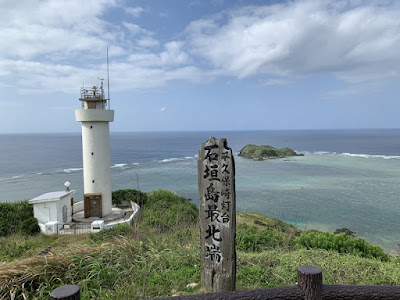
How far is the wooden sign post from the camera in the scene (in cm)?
335

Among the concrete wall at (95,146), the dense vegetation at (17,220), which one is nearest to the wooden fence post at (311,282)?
the concrete wall at (95,146)

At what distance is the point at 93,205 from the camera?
40.1ft

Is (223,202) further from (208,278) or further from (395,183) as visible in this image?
(395,183)

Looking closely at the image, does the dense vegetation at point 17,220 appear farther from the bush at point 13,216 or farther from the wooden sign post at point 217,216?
the wooden sign post at point 217,216

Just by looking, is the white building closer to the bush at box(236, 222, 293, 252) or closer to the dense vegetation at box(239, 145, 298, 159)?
the bush at box(236, 222, 293, 252)

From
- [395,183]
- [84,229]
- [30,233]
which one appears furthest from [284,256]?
[395,183]

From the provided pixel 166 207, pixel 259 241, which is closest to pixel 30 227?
pixel 166 207

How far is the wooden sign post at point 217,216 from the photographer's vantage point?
132 inches

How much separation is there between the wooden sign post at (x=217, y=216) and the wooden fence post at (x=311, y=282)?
134 cm

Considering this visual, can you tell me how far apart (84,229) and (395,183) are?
28.5 meters

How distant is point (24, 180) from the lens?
1255 inches

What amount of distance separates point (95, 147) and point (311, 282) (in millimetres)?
11535

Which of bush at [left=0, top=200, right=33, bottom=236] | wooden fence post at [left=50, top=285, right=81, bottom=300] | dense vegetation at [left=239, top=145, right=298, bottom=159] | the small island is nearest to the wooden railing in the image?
wooden fence post at [left=50, top=285, right=81, bottom=300]

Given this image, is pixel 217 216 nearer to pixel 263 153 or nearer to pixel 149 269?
pixel 149 269
